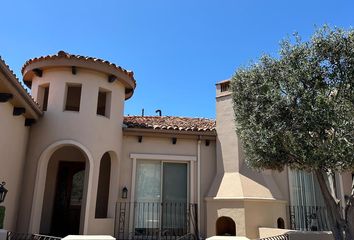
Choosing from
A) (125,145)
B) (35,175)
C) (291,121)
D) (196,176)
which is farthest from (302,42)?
(35,175)

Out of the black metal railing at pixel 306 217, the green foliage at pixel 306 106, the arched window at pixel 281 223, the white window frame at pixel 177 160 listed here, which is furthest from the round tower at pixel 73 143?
the black metal railing at pixel 306 217

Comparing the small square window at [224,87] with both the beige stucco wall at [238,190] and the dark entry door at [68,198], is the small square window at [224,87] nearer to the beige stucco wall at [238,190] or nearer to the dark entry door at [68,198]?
the beige stucco wall at [238,190]

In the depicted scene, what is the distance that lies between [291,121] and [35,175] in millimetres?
8019

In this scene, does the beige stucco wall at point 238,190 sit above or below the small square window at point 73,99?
below

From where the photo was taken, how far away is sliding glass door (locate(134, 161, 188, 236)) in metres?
11.9

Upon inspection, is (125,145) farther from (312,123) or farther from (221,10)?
(312,123)

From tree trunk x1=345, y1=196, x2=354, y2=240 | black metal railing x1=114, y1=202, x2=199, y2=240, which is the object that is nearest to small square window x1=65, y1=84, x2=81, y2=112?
black metal railing x1=114, y1=202, x2=199, y2=240

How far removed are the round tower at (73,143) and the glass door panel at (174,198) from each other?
1.94m

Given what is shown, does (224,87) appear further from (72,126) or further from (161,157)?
(72,126)

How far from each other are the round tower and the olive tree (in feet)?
17.2

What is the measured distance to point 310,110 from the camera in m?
8.02

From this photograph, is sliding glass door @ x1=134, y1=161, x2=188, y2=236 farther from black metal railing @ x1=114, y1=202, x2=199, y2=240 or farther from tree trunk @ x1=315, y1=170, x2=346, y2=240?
tree trunk @ x1=315, y1=170, x2=346, y2=240

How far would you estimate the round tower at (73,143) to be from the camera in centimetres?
1062

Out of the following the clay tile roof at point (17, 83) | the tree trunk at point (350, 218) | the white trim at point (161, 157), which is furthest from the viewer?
the white trim at point (161, 157)
